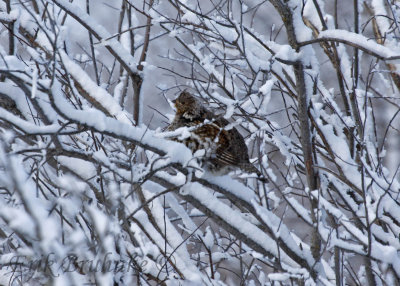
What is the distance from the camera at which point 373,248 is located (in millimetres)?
3299

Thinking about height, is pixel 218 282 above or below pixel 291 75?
below

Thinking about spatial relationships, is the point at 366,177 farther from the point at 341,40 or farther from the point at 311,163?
the point at 341,40

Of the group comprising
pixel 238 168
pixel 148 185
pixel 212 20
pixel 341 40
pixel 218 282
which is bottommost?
pixel 218 282

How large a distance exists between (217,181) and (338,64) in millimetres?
1570

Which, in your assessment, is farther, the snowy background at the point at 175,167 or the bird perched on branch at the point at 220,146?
the bird perched on branch at the point at 220,146

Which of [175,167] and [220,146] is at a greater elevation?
[220,146]

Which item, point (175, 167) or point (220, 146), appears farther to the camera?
point (220, 146)

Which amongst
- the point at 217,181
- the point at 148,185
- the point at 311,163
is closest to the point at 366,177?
the point at 311,163

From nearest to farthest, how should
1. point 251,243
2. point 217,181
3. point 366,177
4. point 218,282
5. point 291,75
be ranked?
Answer: point 217,181 < point 251,243 < point 218,282 < point 366,177 < point 291,75

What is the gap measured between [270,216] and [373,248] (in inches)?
25.5

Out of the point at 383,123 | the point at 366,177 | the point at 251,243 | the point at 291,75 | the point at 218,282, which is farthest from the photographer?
the point at 383,123

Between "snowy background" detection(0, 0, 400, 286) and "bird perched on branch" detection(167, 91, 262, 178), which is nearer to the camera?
"snowy background" detection(0, 0, 400, 286)

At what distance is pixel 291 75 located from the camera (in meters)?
4.62

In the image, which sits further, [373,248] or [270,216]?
[270,216]
